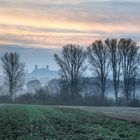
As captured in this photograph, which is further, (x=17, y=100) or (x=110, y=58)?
(x=110, y=58)

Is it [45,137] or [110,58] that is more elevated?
[110,58]

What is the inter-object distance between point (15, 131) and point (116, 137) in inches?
245

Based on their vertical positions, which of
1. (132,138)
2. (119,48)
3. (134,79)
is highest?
(119,48)

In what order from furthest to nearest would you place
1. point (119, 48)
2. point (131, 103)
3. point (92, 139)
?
point (119, 48)
point (131, 103)
point (92, 139)

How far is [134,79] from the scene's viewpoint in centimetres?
12250

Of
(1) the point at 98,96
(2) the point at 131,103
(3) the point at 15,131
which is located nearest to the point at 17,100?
(1) the point at 98,96

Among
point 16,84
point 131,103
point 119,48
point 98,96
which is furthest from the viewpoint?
point 16,84

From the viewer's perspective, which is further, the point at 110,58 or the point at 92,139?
the point at 110,58

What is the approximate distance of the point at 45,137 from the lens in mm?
23500

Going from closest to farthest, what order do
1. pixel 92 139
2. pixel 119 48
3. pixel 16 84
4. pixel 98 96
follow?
pixel 92 139 → pixel 98 96 → pixel 119 48 → pixel 16 84

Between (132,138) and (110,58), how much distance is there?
104039 millimetres

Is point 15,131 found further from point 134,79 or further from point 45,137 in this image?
point 134,79

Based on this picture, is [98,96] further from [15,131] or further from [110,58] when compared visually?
[15,131]

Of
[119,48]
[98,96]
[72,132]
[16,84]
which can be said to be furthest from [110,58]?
[72,132]
